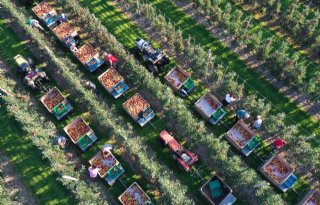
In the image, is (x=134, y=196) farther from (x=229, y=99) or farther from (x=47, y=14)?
(x=47, y=14)

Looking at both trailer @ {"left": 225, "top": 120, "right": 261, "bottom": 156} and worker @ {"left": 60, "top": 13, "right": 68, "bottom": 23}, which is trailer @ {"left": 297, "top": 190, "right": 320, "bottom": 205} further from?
worker @ {"left": 60, "top": 13, "right": 68, "bottom": 23}

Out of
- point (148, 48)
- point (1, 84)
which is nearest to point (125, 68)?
point (148, 48)

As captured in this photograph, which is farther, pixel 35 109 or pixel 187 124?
pixel 35 109

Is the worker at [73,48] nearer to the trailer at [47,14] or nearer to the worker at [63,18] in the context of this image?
the worker at [63,18]

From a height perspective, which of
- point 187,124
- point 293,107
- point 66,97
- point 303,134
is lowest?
point 303,134

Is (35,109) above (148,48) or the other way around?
above

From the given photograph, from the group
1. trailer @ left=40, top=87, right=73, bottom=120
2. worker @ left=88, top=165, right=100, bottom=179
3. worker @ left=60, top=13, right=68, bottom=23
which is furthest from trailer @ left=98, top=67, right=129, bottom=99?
worker @ left=60, top=13, right=68, bottom=23

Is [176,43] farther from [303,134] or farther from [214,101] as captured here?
[303,134]

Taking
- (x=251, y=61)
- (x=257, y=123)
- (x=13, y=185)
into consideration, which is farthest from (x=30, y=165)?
(x=251, y=61)
